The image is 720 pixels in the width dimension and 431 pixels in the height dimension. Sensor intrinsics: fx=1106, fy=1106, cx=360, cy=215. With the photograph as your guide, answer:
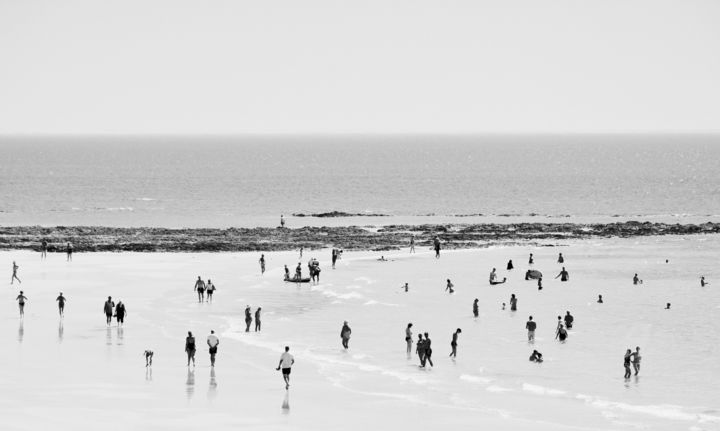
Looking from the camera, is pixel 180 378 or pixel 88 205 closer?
pixel 180 378

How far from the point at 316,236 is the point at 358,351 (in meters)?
42.2

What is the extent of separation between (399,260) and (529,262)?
23.1 ft

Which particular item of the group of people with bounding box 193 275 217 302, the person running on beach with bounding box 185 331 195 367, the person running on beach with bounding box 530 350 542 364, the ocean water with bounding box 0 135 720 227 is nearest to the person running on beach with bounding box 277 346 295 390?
the person running on beach with bounding box 185 331 195 367

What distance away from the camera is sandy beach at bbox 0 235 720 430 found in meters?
24.2

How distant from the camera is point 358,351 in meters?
32.3

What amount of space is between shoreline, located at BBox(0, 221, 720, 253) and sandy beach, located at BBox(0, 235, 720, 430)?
9.62 meters

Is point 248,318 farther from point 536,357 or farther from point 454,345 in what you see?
point 536,357

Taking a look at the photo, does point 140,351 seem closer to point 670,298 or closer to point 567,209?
point 670,298

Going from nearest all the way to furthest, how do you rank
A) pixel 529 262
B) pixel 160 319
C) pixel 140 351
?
pixel 140 351 < pixel 160 319 < pixel 529 262

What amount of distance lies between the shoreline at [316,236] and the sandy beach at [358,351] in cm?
962

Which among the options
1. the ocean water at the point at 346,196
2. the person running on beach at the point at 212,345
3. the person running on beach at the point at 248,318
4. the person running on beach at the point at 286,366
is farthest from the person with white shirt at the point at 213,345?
the ocean water at the point at 346,196

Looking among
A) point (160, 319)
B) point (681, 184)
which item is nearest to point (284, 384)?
point (160, 319)

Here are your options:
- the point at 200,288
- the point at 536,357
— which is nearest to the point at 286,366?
the point at 536,357

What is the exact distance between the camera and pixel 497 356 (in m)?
32.1
